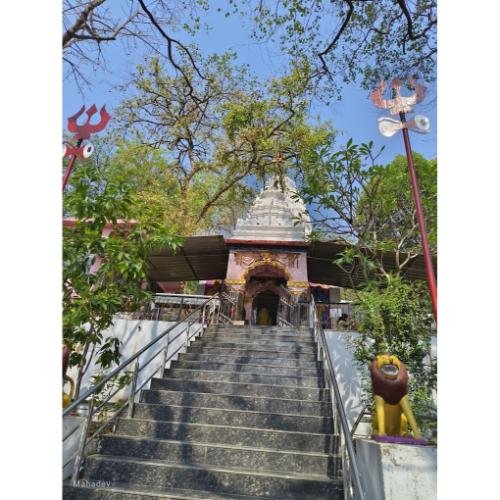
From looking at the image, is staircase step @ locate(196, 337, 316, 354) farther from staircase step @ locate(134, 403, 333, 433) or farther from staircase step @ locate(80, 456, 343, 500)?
staircase step @ locate(80, 456, 343, 500)

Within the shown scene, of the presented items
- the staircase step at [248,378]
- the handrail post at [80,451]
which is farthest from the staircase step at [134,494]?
the staircase step at [248,378]

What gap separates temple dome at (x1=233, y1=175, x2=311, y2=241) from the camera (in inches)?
516

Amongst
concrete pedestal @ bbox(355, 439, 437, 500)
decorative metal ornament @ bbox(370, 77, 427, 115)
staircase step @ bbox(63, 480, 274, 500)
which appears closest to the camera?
concrete pedestal @ bbox(355, 439, 437, 500)

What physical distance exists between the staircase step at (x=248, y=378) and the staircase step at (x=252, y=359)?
0.45 meters

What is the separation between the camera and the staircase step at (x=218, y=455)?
3715 millimetres

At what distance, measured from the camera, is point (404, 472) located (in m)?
2.63

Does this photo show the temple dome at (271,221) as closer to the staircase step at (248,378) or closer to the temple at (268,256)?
the temple at (268,256)

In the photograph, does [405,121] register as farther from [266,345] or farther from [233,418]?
[266,345]

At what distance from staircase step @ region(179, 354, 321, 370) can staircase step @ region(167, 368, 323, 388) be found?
453 millimetres

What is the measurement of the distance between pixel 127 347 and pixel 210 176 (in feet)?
31.4

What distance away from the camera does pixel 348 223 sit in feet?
23.8

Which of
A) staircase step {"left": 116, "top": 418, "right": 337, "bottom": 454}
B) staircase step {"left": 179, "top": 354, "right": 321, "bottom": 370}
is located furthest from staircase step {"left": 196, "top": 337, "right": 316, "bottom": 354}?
staircase step {"left": 116, "top": 418, "right": 337, "bottom": 454}

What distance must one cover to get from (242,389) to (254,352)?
1447 mm
